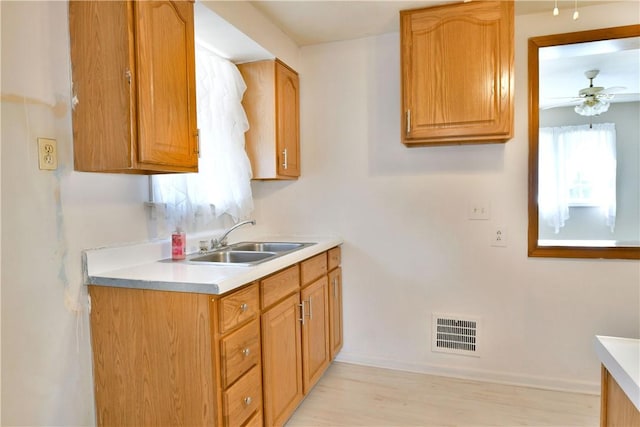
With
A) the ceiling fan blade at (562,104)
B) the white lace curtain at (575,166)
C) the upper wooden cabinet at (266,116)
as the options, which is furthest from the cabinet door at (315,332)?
the ceiling fan blade at (562,104)

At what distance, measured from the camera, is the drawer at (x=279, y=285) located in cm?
176

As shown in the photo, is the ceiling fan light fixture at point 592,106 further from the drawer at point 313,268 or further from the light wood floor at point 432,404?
the drawer at point 313,268

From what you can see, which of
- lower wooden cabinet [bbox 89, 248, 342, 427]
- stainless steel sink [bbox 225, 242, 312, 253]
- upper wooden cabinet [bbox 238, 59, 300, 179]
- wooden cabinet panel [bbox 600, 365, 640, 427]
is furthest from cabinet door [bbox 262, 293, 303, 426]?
wooden cabinet panel [bbox 600, 365, 640, 427]

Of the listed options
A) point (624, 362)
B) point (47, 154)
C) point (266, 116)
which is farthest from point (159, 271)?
point (624, 362)

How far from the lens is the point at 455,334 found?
8.46 feet

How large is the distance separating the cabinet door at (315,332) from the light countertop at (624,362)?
1.48 metres

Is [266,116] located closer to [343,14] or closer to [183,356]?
[343,14]

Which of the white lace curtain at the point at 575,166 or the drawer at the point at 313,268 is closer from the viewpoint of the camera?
the drawer at the point at 313,268

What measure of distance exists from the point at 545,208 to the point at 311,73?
3.90 meters

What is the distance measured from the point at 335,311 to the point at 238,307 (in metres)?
1.25

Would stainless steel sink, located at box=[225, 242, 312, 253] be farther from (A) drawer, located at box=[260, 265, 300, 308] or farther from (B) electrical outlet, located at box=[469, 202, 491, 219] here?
(B) electrical outlet, located at box=[469, 202, 491, 219]

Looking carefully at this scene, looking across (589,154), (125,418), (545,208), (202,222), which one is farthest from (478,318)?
(589,154)

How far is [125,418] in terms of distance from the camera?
1529 mm

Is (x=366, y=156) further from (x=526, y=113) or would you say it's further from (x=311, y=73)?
(x=526, y=113)
